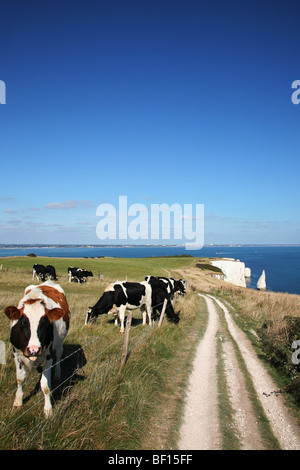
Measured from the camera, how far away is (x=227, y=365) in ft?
28.8

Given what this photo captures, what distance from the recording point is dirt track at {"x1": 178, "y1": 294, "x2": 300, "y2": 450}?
16.2ft

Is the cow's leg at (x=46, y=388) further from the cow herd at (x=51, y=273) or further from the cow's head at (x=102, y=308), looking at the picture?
the cow herd at (x=51, y=273)

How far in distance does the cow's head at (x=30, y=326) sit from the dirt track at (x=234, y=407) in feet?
9.98

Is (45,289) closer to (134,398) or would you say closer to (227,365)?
(134,398)

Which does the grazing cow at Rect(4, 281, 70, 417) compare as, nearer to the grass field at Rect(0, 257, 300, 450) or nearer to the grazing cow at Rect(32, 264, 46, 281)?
the grass field at Rect(0, 257, 300, 450)

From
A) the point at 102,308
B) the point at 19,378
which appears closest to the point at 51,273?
the point at 102,308

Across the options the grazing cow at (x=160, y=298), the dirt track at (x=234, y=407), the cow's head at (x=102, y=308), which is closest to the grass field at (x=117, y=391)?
the dirt track at (x=234, y=407)

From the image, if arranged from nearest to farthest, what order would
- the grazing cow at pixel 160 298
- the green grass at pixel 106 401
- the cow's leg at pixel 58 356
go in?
the green grass at pixel 106 401
the cow's leg at pixel 58 356
the grazing cow at pixel 160 298

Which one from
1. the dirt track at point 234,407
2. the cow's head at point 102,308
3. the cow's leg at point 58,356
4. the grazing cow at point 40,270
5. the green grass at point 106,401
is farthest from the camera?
the grazing cow at point 40,270

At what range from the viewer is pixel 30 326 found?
4.63 m

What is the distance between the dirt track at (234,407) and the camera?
16.2 ft

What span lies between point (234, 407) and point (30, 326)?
4.84 meters

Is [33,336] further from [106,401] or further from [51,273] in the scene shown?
[51,273]
